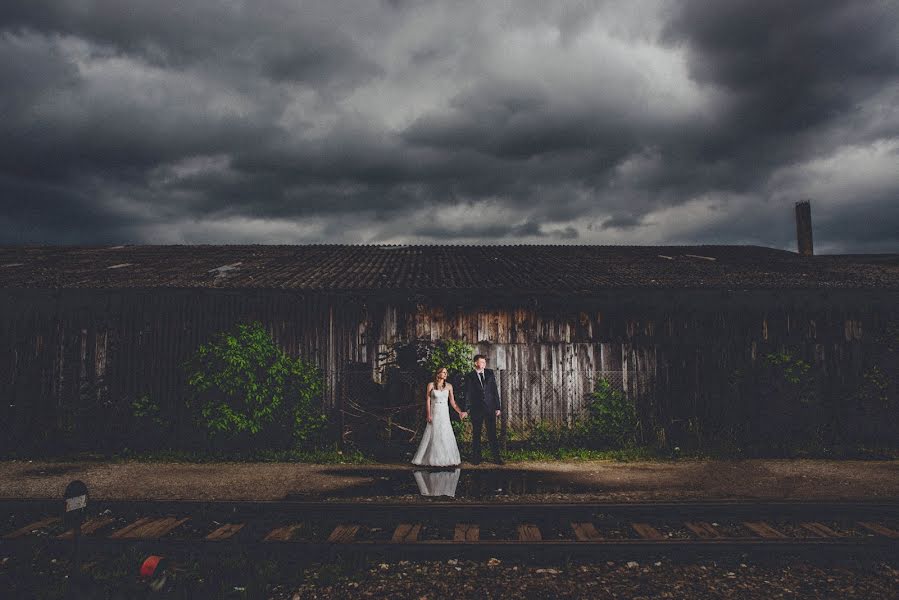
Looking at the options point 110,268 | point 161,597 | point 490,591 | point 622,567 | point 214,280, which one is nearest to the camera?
point 161,597

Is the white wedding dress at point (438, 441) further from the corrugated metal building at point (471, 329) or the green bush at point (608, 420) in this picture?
the green bush at point (608, 420)

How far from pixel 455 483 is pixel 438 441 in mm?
1323

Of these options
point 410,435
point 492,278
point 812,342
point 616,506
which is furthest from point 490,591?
point 812,342

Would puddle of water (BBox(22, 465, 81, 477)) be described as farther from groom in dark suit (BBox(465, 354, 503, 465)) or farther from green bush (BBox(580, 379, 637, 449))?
green bush (BBox(580, 379, 637, 449))

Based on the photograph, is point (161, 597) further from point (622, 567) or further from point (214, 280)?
point (214, 280)

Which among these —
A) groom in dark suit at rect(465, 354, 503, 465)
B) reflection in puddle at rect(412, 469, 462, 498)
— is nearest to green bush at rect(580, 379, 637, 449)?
groom in dark suit at rect(465, 354, 503, 465)

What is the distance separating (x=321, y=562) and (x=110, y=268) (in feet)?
40.5

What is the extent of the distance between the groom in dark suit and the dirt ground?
0.44 metres

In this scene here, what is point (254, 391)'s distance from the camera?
10.1m

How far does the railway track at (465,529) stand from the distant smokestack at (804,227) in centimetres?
1759

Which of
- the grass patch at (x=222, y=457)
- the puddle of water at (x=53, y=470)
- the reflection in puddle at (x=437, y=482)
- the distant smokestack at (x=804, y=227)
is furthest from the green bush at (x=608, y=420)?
the distant smokestack at (x=804, y=227)

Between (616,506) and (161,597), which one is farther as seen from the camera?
(616,506)

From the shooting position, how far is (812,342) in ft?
37.4

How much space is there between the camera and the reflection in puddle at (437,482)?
7.47 meters
